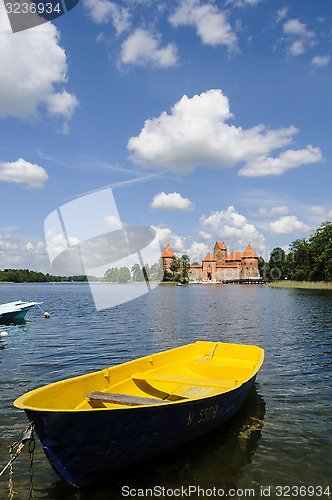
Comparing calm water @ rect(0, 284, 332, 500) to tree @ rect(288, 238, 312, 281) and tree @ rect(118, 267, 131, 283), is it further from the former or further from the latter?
tree @ rect(118, 267, 131, 283)

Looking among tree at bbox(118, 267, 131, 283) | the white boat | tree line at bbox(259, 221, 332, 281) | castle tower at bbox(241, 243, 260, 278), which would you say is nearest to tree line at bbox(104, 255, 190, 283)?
tree at bbox(118, 267, 131, 283)

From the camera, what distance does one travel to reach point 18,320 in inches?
1187

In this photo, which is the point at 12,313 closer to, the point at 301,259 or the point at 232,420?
the point at 232,420

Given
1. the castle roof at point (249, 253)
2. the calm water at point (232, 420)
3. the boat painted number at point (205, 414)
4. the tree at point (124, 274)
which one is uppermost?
the castle roof at point (249, 253)

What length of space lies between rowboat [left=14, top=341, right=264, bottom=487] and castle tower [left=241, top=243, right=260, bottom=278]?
18863cm

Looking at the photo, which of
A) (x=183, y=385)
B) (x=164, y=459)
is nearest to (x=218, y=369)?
(x=183, y=385)

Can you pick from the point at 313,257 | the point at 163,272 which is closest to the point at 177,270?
the point at 163,272

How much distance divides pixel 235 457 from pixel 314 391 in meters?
5.56

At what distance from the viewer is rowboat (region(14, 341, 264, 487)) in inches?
217

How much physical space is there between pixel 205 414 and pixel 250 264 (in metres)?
192

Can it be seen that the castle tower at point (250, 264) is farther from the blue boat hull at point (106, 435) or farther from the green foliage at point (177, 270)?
the blue boat hull at point (106, 435)

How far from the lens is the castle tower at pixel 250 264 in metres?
192

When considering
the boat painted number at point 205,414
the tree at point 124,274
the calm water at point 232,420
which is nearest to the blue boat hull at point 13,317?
the calm water at point 232,420

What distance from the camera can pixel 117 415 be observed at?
5711mm
